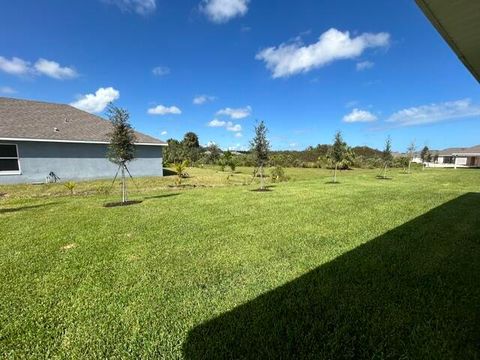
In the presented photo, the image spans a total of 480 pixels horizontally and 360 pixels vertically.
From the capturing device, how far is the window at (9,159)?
15773 millimetres

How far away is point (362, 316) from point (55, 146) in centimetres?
1951

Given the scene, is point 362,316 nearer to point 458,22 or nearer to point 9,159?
point 458,22

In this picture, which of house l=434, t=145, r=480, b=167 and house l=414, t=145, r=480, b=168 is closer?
house l=414, t=145, r=480, b=168

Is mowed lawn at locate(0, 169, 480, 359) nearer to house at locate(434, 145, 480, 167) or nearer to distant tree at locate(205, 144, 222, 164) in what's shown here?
distant tree at locate(205, 144, 222, 164)

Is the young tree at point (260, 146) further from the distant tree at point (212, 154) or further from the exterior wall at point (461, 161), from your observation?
the exterior wall at point (461, 161)

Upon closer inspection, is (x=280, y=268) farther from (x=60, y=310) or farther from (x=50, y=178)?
(x=50, y=178)

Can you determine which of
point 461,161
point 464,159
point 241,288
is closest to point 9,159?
point 241,288

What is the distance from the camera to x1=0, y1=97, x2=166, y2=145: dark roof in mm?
16406

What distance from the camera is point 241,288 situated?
3840mm

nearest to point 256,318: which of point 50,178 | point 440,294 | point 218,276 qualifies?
point 218,276

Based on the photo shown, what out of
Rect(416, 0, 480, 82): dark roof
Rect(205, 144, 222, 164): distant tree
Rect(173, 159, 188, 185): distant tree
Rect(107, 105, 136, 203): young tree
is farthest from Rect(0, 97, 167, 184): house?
Rect(205, 144, 222, 164): distant tree

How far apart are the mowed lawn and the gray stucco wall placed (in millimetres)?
10493

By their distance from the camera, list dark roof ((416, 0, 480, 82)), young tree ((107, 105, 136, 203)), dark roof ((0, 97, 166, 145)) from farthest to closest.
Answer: dark roof ((0, 97, 166, 145)) → young tree ((107, 105, 136, 203)) → dark roof ((416, 0, 480, 82))

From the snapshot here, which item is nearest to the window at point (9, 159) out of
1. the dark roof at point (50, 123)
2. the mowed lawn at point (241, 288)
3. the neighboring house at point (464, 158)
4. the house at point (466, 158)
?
the dark roof at point (50, 123)
